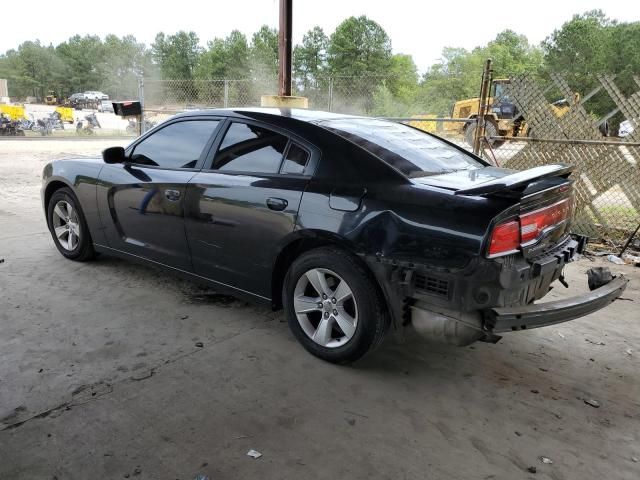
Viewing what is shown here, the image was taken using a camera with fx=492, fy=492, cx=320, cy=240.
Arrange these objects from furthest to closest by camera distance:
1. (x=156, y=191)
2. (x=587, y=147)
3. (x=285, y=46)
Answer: (x=285, y=46)
(x=587, y=147)
(x=156, y=191)

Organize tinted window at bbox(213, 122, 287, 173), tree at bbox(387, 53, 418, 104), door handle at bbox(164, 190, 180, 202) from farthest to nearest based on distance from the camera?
tree at bbox(387, 53, 418, 104) < door handle at bbox(164, 190, 180, 202) < tinted window at bbox(213, 122, 287, 173)

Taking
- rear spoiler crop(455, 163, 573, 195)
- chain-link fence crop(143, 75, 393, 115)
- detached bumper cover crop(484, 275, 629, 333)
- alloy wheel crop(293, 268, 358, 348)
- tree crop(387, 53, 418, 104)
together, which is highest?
tree crop(387, 53, 418, 104)

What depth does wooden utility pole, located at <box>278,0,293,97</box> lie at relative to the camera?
943 cm

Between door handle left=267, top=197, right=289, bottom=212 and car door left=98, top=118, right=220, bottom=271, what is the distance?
84cm

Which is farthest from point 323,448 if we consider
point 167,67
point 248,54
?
point 167,67

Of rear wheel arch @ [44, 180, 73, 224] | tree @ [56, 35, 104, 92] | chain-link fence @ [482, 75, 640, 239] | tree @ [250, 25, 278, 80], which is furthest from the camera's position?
tree @ [56, 35, 104, 92]

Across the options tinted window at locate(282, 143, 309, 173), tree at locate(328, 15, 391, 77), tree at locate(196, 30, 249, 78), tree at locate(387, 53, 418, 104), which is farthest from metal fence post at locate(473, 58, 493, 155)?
tree at locate(328, 15, 391, 77)

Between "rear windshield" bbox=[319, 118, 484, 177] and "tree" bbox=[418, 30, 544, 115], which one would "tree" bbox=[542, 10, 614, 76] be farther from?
"rear windshield" bbox=[319, 118, 484, 177]

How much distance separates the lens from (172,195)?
3.86 m

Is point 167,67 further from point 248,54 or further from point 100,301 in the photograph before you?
point 100,301

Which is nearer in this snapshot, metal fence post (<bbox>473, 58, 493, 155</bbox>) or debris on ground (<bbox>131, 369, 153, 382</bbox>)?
debris on ground (<bbox>131, 369, 153, 382</bbox>)

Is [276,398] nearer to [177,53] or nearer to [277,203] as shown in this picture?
[277,203]

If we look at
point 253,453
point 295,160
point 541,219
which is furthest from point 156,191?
point 541,219

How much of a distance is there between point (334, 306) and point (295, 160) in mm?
1006
